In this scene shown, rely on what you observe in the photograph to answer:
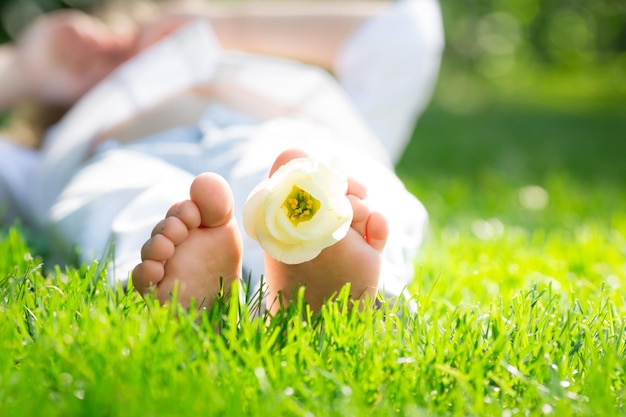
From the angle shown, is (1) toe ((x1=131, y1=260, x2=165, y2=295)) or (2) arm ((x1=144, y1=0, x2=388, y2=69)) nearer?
(1) toe ((x1=131, y1=260, x2=165, y2=295))

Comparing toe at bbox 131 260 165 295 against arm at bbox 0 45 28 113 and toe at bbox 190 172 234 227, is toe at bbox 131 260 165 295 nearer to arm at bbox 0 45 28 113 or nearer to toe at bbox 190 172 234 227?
toe at bbox 190 172 234 227

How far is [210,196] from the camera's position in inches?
42.9

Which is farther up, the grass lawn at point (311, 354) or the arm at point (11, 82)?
the grass lawn at point (311, 354)

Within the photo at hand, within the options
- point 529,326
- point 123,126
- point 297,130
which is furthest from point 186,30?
point 529,326

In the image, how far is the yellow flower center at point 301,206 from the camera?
3.41ft

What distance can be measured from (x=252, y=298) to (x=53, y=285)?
0.30 metres

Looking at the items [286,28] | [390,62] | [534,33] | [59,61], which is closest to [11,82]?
[59,61]

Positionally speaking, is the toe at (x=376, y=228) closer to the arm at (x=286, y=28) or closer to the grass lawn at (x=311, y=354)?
the grass lawn at (x=311, y=354)

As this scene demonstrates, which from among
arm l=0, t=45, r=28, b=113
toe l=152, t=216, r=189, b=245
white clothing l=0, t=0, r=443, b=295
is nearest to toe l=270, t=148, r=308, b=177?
white clothing l=0, t=0, r=443, b=295

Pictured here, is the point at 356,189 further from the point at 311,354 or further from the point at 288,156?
the point at 311,354

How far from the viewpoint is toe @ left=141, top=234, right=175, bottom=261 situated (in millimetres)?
1072

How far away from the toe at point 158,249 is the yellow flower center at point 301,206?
17 centimetres

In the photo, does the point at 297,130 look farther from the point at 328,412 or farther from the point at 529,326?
the point at 328,412

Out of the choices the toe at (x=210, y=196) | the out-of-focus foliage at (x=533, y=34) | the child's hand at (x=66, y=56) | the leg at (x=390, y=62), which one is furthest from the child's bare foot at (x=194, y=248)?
the out-of-focus foliage at (x=533, y=34)
